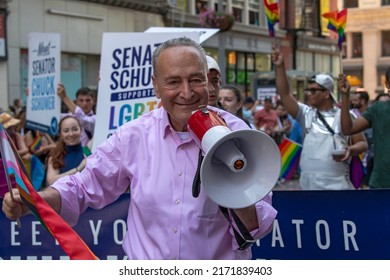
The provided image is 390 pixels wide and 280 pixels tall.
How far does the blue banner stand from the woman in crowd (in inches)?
80.3

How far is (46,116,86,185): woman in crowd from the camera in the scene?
675 centimetres

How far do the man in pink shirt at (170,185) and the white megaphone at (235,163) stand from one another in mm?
114

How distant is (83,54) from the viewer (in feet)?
A: 74.3

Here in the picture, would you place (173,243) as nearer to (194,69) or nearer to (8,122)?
(194,69)

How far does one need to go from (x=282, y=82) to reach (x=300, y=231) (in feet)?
6.32

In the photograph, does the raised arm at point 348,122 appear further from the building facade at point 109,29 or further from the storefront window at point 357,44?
the storefront window at point 357,44

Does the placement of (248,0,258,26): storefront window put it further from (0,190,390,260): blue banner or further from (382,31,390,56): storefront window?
(0,190,390,260): blue banner

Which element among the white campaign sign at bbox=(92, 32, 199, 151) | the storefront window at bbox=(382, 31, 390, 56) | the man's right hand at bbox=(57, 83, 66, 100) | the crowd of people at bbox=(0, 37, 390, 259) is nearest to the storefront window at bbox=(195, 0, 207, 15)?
the man's right hand at bbox=(57, 83, 66, 100)

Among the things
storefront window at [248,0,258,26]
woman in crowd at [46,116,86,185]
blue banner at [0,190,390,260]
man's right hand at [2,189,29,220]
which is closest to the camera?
man's right hand at [2,189,29,220]

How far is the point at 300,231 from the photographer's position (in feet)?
15.1

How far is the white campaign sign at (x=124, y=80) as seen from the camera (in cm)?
652

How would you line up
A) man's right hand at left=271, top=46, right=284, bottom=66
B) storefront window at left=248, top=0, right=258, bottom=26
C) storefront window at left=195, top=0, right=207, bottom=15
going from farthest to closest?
storefront window at left=248, top=0, right=258, bottom=26 < storefront window at left=195, top=0, right=207, bottom=15 < man's right hand at left=271, top=46, right=284, bottom=66

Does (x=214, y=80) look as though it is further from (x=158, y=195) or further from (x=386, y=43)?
(x=386, y=43)

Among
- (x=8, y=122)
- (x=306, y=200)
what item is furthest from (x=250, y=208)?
(x=8, y=122)
